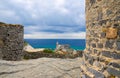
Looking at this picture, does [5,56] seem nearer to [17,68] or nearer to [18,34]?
[18,34]

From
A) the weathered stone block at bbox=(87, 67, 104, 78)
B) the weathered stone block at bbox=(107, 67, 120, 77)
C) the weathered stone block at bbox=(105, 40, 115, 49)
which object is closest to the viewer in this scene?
the weathered stone block at bbox=(107, 67, 120, 77)

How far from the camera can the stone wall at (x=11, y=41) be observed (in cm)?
2525

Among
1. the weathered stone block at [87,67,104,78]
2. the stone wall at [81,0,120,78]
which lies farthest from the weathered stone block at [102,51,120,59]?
the weathered stone block at [87,67,104,78]

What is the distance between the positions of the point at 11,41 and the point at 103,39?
Answer: 1893cm

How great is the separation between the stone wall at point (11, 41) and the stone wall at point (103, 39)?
16631 millimetres

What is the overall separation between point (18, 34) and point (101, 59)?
18.9 meters

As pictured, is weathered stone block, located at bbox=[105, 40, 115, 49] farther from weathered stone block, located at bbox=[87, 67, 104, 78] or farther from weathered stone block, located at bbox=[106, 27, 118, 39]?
weathered stone block, located at bbox=[87, 67, 104, 78]

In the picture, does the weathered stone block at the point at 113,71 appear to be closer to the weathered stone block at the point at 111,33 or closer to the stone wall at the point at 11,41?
the weathered stone block at the point at 111,33

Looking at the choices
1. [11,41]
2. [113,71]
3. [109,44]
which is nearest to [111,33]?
[109,44]

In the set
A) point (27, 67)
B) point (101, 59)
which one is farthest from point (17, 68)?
point (101, 59)

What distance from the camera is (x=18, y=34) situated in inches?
1025

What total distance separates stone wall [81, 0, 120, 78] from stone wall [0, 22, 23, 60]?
655 inches

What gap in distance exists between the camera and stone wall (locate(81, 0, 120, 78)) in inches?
270

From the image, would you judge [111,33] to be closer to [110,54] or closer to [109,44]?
[109,44]
